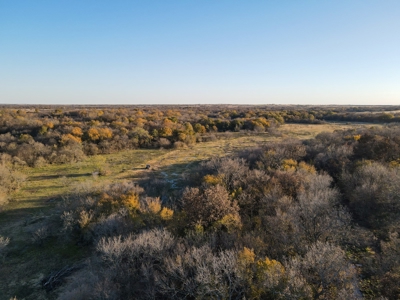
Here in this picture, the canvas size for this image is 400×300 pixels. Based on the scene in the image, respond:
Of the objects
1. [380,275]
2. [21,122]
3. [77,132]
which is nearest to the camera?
[380,275]

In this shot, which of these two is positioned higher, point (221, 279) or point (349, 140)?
point (349, 140)

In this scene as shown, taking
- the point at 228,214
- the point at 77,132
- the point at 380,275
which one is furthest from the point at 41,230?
the point at 77,132

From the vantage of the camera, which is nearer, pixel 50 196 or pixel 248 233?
pixel 248 233

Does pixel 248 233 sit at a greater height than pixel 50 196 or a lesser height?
greater

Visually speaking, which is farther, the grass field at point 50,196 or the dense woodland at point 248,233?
the grass field at point 50,196

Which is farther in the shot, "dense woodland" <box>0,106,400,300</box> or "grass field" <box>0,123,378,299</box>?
"grass field" <box>0,123,378,299</box>

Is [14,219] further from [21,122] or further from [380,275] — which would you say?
[21,122]

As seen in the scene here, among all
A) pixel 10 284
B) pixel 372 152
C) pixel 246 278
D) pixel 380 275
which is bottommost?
pixel 10 284

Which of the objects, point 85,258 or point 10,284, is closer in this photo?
point 10,284
